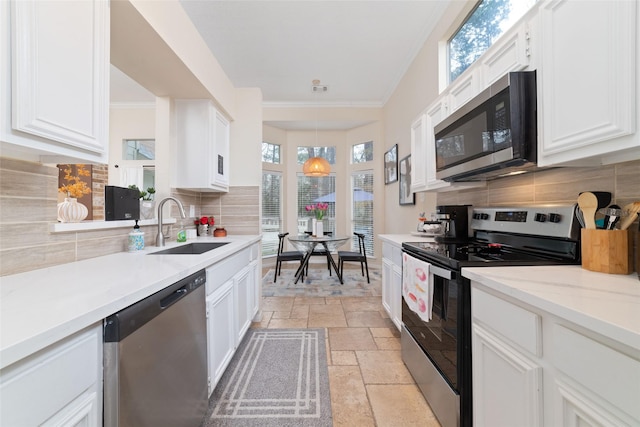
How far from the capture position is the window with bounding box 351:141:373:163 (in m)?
5.24

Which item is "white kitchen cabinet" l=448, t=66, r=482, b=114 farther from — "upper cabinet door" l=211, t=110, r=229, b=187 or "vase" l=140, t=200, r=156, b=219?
"vase" l=140, t=200, r=156, b=219

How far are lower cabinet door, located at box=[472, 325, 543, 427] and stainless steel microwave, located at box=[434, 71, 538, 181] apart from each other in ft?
2.79

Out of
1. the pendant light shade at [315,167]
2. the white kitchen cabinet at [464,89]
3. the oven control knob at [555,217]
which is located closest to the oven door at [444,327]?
the oven control knob at [555,217]

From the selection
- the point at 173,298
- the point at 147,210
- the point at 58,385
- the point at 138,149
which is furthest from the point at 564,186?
the point at 138,149

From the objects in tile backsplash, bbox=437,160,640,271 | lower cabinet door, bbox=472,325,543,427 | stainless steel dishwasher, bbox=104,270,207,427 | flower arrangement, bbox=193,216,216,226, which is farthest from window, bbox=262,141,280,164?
lower cabinet door, bbox=472,325,543,427

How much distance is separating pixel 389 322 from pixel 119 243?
2.47 m

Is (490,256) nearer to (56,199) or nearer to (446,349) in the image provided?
(446,349)

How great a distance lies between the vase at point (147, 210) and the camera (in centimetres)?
220

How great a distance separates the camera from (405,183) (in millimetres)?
3656

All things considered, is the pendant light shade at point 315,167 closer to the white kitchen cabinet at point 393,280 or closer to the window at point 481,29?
the white kitchen cabinet at point 393,280

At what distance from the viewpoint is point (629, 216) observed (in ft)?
3.12

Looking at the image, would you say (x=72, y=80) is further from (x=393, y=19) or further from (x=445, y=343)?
(x=393, y=19)

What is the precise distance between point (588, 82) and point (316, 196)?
484cm

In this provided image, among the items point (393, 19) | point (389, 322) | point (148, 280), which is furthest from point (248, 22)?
point (389, 322)
